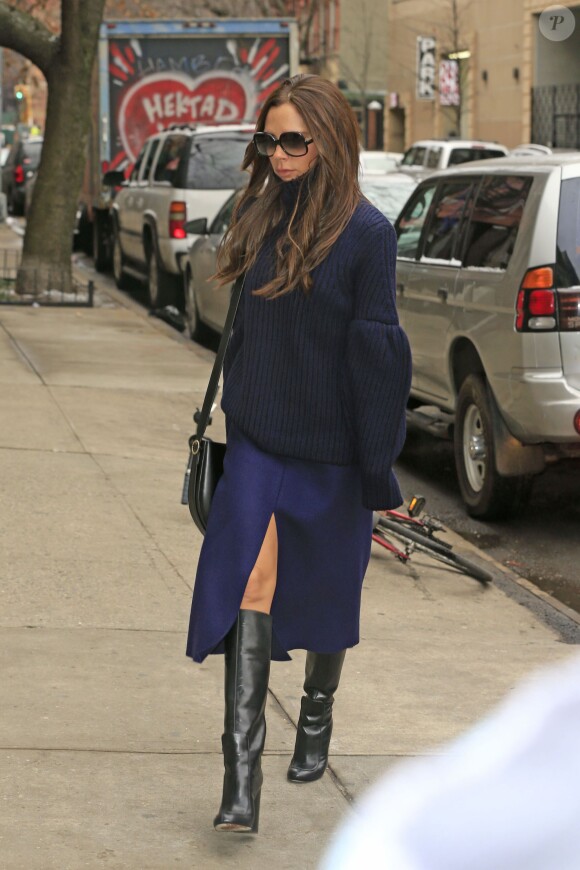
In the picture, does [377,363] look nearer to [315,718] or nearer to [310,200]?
[310,200]

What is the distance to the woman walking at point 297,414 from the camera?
3.74m

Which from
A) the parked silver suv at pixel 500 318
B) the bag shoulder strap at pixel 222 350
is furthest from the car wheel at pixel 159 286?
the bag shoulder strap at pixel 222 350

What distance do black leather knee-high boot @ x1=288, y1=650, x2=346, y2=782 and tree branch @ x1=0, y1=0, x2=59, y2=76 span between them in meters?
14.1

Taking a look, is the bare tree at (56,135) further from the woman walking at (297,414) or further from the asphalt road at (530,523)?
the woman walking at (297,414)

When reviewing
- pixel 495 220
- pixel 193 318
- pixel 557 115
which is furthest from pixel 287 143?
pixel 557 115

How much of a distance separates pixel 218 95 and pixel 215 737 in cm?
1820

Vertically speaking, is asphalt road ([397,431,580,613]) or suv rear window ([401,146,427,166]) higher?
suv rear window ([401,146,427,166])

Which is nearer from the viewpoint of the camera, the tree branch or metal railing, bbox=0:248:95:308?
metal railing, bbox=0:248:95:308

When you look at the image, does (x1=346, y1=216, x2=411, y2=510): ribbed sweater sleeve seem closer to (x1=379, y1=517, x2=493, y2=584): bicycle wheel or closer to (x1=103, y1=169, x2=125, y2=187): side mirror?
(x1=379, y1=517, x2=493, y2=584): bicycle wheel

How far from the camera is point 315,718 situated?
13.5 ft

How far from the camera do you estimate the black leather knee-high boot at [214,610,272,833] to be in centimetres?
370

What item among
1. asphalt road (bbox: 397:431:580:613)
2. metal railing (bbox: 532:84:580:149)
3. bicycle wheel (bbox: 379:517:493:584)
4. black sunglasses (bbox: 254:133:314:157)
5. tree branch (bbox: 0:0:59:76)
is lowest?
asphalt road (bbox: 397:431:580:613)

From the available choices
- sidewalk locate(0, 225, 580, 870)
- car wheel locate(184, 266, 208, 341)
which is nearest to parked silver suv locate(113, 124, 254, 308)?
car wheel locate(184, 266, 208, 341)

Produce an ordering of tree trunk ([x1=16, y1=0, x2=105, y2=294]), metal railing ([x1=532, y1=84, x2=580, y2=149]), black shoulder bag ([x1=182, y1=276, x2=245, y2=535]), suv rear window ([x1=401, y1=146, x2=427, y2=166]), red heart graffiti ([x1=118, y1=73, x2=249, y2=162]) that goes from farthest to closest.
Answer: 1. metal railing ([x1=532, y1=84, x2=580, y2=149])
2. suv rear window ([x1=401, y1=146, x2=427, y2=166])
3. red heart graffiti ([x1=118, y1=73, x2=249, y2=162])
4. tree trunk ([x1=16, y1=0, x2=105, y2=294])
5. black shoulder bag ([x1=182, y1=276, x2=245, y2=535])
